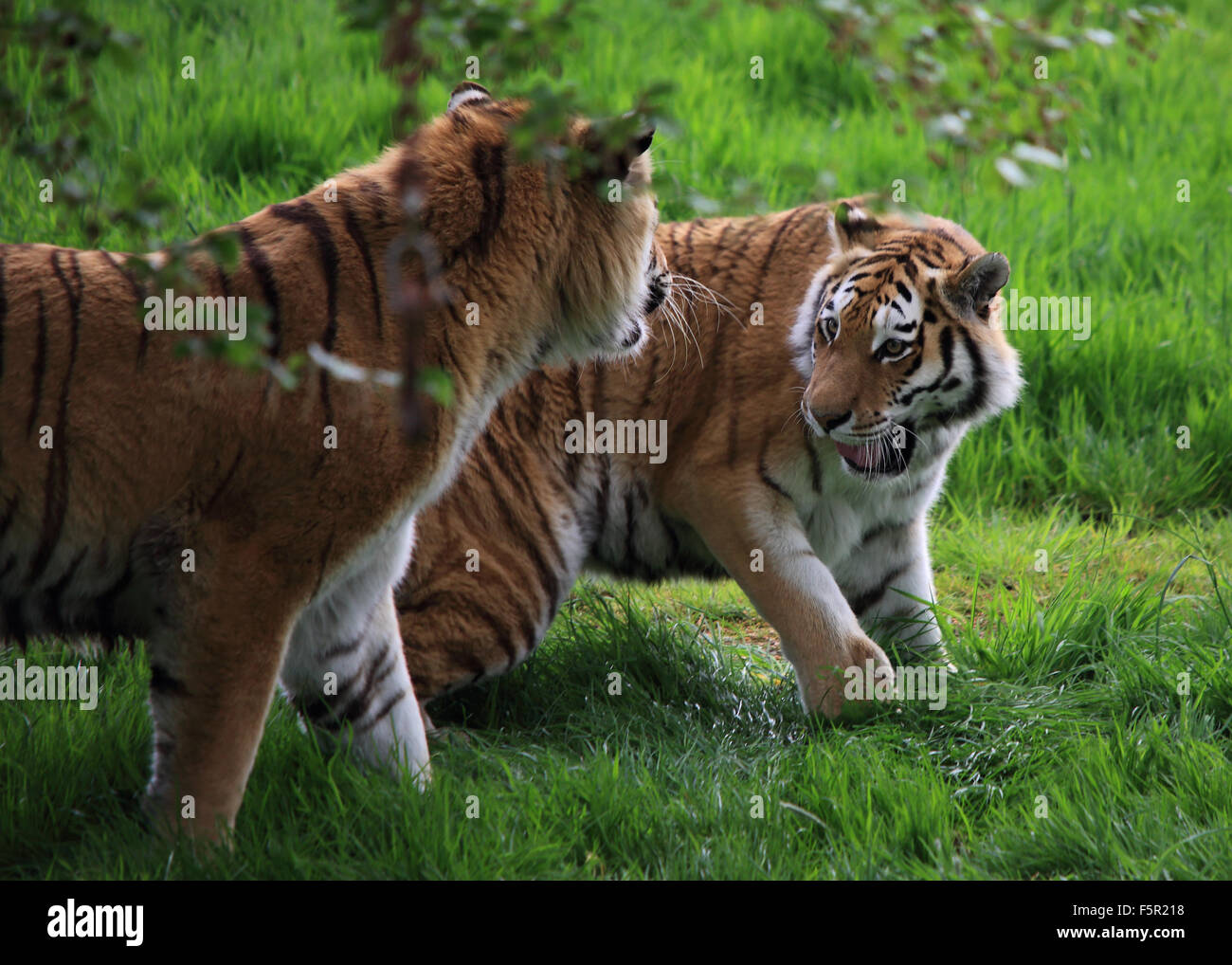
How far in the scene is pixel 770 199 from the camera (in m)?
6.14

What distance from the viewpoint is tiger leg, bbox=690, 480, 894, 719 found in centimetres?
367

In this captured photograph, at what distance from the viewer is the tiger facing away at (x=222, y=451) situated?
2766 millimetres

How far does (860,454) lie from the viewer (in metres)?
3.74

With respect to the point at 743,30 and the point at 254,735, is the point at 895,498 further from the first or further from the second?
the point at 743,30

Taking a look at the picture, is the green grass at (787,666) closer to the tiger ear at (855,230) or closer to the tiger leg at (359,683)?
the tiger leg at (359,683)

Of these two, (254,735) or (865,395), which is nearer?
(254,735)

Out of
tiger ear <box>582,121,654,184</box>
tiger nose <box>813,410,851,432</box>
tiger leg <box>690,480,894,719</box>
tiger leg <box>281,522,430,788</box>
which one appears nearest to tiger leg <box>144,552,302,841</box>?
tiger leg <box>281,522,430,788</box>

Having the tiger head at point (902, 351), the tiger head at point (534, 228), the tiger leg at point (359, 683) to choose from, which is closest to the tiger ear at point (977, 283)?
the tiger head at point (902, 351)

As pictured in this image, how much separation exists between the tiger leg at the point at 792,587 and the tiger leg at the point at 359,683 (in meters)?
1.03

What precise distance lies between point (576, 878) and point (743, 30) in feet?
19.7

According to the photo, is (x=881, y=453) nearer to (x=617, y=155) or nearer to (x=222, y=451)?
(x=617, y=155)

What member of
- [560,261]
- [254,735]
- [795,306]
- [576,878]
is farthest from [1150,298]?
[254,735]

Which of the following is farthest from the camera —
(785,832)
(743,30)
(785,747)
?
(743,30)

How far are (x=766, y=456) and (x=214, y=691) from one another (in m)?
1.80
